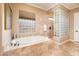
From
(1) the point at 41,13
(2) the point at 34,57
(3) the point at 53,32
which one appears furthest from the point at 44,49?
(1) the point at 41,13

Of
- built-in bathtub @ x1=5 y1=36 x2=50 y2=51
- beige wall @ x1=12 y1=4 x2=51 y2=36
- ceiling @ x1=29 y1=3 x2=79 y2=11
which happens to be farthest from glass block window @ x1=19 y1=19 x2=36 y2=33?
ceiling @ x1=29 y1=3 x2=79 y2=11

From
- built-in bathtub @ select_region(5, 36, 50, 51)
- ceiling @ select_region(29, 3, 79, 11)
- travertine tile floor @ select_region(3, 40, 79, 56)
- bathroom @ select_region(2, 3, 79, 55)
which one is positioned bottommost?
travertine tile floor @ select_region(3, 40, 79, 56)

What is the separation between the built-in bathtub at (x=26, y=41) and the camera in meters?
1.55

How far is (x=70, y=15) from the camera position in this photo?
5.29 ft

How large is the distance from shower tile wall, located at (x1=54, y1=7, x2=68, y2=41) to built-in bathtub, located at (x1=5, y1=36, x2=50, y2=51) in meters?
0.38

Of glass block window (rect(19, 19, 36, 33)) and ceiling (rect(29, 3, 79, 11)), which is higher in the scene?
ceiling (rect(29, 3, 79, 11))

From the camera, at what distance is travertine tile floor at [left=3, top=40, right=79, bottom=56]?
146cm

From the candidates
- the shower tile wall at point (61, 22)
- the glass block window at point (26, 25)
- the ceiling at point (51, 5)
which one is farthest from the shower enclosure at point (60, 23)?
the glass block window at point (26, 25)

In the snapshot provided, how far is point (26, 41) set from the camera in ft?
5.55

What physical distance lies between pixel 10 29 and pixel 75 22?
1674mm

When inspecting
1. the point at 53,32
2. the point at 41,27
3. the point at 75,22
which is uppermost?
the point at 75,22

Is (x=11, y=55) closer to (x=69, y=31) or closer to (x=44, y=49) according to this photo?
(x=44, y=49)

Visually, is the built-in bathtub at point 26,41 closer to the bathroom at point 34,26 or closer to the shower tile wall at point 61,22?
the bathroom at point 34,26

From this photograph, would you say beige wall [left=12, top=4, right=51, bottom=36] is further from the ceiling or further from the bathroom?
the ceiling
